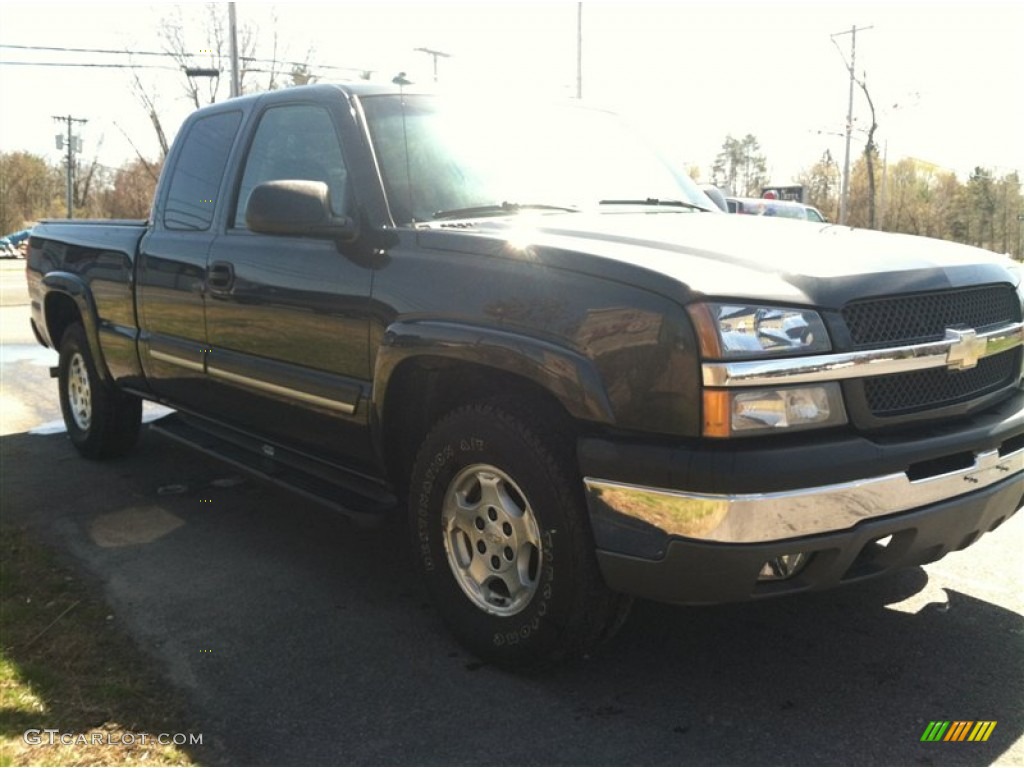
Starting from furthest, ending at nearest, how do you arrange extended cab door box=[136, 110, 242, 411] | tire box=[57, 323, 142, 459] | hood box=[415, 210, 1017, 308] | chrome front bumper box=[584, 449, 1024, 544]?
tire box=[57, 323, 142, 459], extended cab door box=[136, 110, 242, 411], hood box=[415, 210, 1017, 308], chrome front bumper box=[584, 449, 1024, 544]

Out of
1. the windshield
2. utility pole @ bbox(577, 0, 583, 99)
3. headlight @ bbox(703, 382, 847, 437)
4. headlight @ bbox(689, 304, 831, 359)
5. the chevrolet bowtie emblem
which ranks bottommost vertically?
headlight @ bbox(703, 382, 847, 437)

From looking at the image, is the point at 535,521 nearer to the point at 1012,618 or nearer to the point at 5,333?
the point at 1012,618

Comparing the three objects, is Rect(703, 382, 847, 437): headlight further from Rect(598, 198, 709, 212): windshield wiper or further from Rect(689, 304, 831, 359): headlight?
Rect(598, 198, 709, 212): windshield wiper

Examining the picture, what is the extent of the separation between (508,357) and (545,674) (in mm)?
1066

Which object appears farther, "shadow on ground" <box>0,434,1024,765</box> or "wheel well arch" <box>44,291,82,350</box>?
"wheel well arch" <box>44,291,82,350</box>

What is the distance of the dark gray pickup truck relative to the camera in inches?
96.2

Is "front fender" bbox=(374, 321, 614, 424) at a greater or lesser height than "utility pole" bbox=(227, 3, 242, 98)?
lesser

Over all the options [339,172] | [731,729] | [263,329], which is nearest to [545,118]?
[339,172]

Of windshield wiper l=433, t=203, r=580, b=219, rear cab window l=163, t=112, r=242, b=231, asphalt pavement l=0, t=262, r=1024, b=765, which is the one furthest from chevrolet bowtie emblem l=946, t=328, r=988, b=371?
rear cab window l=163, t=112, r=242, b=231

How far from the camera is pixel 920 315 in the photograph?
2725 millimetres

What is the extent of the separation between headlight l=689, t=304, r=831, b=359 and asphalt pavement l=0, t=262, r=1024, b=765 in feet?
3.70

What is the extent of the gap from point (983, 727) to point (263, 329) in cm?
301

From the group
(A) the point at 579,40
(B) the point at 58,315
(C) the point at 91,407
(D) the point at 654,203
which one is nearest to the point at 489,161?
(D) the point at 654,203

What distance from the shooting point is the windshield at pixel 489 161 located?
3.52m
